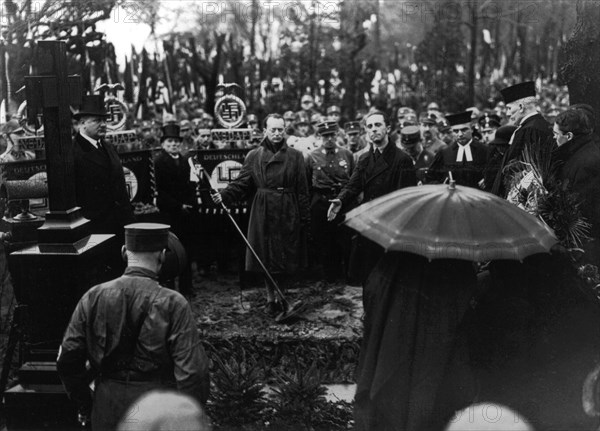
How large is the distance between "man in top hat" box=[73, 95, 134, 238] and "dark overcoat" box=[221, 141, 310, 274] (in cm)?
123

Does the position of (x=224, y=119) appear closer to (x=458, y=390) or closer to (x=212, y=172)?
(x=212, y=172)

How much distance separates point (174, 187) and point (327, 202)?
2.05 metres

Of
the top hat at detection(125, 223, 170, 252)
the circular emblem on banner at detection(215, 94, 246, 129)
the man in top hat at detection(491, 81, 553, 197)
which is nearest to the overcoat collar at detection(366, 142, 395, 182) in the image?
the man in top hat at detection(491, 81, 553, 197)

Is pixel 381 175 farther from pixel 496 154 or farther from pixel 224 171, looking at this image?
pixel 224 171

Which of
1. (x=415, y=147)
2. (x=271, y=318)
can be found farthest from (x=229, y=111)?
(x=271, y=318)

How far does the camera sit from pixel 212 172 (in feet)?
31.7

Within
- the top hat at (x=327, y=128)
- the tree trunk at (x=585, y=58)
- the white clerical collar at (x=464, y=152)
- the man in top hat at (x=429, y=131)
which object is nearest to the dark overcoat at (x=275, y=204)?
the top hat at (x=327, y=128)

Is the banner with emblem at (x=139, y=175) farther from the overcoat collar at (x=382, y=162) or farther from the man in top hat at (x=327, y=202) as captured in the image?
the overcoat collar at (x=382, y=162)

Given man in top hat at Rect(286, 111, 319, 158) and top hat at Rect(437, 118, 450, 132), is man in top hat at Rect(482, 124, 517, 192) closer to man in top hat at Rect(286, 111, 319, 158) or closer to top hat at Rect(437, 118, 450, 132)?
man in top hat at Rect(286, 111, 319, 158)

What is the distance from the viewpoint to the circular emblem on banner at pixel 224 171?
9.66 m

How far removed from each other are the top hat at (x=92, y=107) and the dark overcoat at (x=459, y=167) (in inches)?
151

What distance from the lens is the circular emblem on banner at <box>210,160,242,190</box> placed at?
31.7 ft

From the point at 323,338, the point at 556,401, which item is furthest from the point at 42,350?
the point at 556,401

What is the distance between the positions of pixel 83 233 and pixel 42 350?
0.93 metres
